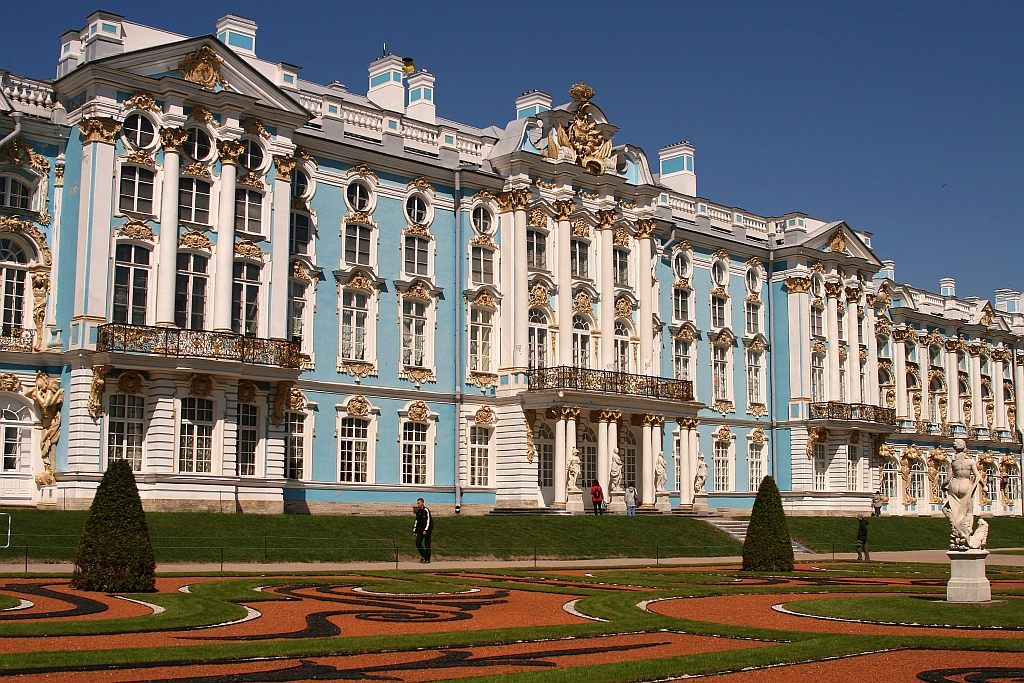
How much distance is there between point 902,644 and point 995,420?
6314cm

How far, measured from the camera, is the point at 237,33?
131 ft

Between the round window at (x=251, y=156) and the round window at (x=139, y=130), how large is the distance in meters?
2.86

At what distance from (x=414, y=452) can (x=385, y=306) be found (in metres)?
5.05

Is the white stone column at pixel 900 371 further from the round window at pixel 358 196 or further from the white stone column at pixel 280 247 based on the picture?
the white stone column at pixel 280 247

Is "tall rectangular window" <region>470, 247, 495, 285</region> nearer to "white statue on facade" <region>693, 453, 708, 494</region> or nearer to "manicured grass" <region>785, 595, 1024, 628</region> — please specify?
"white statue on facade" <region>693, 453, 708, 494</region>

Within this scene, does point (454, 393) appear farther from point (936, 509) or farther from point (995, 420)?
point (995, 420)

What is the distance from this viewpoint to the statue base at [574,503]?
1677 inches

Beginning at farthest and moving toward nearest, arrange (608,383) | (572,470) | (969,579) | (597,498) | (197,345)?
(608,383)
(572,470)
(597,498)
(197,345)
(969,579)

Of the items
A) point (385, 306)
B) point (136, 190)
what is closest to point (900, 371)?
point (385, 306)

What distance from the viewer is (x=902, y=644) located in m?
15.3

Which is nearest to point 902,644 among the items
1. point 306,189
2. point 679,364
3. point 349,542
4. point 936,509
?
point 349,542

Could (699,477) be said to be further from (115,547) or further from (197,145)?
(115,547)

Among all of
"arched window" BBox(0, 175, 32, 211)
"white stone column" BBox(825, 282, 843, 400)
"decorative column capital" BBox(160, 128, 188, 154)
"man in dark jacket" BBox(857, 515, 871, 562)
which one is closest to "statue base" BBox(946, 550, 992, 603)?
"man in dark jacket" BBox(857, 515, 871, 562)

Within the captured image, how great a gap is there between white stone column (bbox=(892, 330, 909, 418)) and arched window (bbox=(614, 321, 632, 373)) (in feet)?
77.9
